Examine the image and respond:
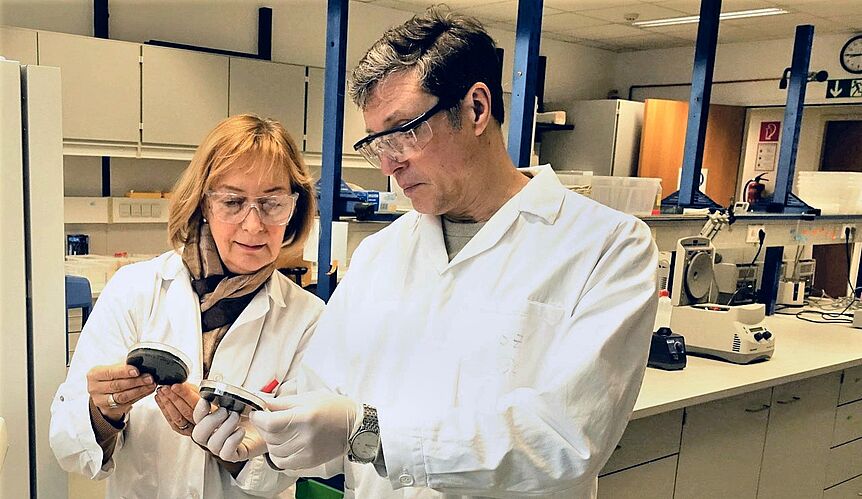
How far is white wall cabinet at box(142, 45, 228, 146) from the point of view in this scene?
14.4 feet

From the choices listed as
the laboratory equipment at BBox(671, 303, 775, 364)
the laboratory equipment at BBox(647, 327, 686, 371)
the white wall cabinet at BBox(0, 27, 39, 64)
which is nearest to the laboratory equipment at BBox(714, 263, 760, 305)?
the laboratory equipment at BBox(671, 303, 775, 364)

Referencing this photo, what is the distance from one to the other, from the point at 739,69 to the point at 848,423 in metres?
4.43

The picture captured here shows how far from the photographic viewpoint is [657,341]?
8.96 feet

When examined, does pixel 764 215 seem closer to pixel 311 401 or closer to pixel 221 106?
pixel 311 401

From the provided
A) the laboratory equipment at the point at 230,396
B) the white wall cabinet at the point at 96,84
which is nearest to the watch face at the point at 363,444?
the laboratory equipment at the point at 230,396

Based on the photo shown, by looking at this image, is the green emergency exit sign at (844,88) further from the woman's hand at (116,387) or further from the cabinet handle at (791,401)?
the woman's hand at (116,387)

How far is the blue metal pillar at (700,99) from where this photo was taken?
3123 millimetres

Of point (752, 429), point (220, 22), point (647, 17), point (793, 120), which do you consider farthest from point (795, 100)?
point (220, 22)

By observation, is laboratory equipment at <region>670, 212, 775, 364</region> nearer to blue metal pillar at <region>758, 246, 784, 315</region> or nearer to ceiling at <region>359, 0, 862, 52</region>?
blue metal pillar at <region>758, 246, 784, 315</region>

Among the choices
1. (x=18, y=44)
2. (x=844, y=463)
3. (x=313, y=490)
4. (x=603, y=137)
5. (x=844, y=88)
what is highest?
(x=844, y=88)

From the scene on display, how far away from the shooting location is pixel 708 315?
294 centimetres

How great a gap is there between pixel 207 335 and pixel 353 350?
436 millimetres

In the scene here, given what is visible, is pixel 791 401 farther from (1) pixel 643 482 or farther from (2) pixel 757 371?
(1) pixel 643 482

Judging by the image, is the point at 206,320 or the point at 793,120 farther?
the point at 793,120
